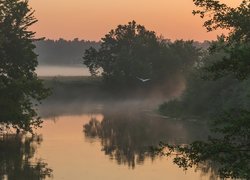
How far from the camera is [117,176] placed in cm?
4472

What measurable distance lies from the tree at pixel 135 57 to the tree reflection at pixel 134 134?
133 ft

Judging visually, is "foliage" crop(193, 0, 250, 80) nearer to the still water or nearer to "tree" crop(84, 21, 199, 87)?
the still water

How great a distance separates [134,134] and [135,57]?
253 feet

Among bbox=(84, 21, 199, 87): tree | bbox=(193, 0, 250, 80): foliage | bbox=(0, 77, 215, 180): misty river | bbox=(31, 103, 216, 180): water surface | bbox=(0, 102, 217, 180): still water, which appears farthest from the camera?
bbox=(84, 21, 199, 87): tree

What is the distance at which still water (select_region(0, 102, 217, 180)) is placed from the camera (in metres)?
45.5

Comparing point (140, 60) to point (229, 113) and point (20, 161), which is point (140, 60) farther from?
point (229, 113)

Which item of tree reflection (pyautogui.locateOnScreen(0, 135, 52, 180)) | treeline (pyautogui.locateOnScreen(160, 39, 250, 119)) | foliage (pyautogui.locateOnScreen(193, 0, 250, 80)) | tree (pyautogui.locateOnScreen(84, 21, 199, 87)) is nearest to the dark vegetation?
foliage (pyautogui.locateOnScreen(193, 0, 250, 80))

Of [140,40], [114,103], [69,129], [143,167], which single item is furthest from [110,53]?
[143,167]

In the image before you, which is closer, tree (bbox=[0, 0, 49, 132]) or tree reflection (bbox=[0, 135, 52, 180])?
tree reflection (bbox=[0, 135, 52, 180])

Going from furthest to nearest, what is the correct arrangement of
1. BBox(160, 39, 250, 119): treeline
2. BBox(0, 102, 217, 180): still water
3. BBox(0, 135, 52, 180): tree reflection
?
BBox(160, 39, 250, 119): treeline
BBox(0, 102, 217, 180): still water
BBox(0, 135, 52, 180): tree reflection

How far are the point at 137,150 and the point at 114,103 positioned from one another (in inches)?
3129

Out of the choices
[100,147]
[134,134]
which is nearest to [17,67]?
[100,147]

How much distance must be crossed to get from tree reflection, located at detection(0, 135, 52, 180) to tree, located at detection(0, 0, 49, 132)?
232 centimetres

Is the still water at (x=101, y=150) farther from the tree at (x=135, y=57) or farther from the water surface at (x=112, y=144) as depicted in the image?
the tree at (x=135, y=57)
